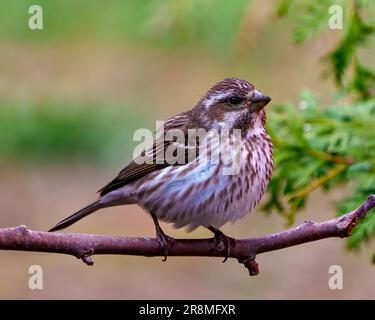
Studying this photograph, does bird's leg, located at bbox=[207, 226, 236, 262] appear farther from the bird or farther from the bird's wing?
the bird's wing

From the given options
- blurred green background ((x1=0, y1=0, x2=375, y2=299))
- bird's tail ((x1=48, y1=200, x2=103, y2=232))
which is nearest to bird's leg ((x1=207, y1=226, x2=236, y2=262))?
bird's tail ((x1=48, y1=200, x2=103, y2=232))

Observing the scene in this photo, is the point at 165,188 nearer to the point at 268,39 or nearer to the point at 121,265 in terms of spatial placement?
the point at 121,265

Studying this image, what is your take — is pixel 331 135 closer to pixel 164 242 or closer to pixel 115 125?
pixel 164 242

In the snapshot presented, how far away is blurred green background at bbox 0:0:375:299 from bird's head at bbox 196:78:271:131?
6.17 ft

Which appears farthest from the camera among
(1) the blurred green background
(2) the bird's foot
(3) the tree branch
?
(1) the blurred green background

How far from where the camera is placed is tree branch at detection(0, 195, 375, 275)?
4.09 m

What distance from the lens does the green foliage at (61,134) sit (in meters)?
11.6

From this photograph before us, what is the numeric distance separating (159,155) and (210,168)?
43 cm

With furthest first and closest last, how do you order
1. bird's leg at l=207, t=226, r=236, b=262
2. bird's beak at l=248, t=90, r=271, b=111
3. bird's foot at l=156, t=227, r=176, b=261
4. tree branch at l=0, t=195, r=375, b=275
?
bird's beak at l=248, t=90, r=271, b=111 → bird's leg at l=207, t=226, r=236, b=262 → bird's foot at l=156, t=227, r=176, b=261 → tree branch at l=0, t=195, r=375, b=275

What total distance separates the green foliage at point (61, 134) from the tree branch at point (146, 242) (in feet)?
22.5

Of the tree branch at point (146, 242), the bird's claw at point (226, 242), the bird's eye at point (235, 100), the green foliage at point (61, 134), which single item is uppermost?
the green foliage at point (61, 134)

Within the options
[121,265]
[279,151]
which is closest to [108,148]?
[121,265]

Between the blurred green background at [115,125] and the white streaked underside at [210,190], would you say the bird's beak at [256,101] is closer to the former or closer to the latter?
the white streaked underside at [210,190]

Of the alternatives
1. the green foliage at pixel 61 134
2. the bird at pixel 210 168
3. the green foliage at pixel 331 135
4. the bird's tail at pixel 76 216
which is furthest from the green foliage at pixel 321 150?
Result: the green foliage at pixel 61 134
